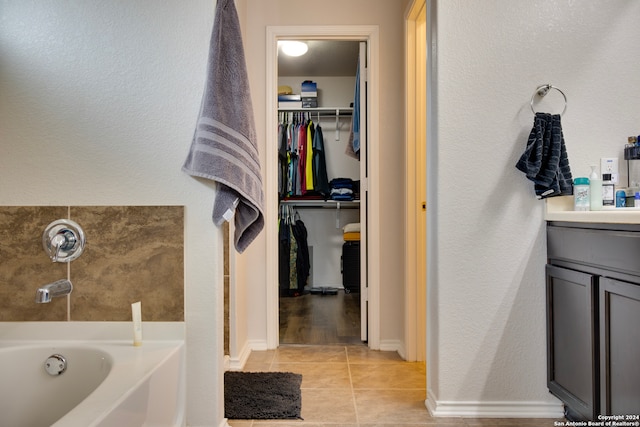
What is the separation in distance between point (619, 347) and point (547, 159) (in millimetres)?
778

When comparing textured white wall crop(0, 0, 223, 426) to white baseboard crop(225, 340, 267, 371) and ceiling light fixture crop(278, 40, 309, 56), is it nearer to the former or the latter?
white baseboard crop(225, 340, 267, 371)

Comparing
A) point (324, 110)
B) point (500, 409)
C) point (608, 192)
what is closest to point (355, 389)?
point (500, 409)

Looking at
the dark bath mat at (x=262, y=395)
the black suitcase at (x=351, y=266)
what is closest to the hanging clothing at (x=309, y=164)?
the black suitcase at (x=351, y=266)

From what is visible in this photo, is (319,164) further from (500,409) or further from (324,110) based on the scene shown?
(500,409)

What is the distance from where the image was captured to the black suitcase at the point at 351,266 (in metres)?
4.93

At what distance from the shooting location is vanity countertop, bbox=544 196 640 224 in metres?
1.46

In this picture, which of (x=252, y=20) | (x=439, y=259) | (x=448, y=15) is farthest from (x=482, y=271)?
(x=252, y=20)

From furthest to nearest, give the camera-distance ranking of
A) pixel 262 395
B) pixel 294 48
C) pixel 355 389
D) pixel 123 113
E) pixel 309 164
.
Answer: pixel 309 164 → pixel 294 48 → pixel 355 389 → pixel 262 395 → pixel 123 113

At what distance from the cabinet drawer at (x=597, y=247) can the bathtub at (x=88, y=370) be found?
1.57m

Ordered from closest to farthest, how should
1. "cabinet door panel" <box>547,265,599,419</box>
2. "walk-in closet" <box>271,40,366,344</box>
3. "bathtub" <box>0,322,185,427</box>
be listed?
"bathtub" <box>0,322,185,427</box>
"cabinet door panel" <box>547,265,599,419</box>
"walk-in closet" <box>271,40,366,344</box>

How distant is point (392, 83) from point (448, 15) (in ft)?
3.33

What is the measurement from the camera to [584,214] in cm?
167

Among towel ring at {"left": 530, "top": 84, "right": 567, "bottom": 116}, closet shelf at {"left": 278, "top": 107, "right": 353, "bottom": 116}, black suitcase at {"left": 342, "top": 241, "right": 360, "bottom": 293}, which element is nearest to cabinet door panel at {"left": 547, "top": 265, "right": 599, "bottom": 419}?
towel ring at {"left": 530, "top": 84, "right": 567, "bottom": 116}

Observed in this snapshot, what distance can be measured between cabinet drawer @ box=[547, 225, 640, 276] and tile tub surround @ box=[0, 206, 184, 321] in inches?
60.8
